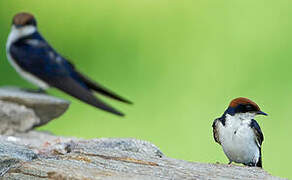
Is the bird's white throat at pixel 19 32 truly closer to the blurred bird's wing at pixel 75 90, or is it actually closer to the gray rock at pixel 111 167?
the blurred bird's wing at pixel 75 90

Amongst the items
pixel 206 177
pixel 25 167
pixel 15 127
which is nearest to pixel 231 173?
pixel 206 177

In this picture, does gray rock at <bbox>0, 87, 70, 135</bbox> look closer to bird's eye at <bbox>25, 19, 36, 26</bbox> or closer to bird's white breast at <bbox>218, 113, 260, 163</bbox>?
bird's eye at <bbox>25, 19, 36, 26</bbox>

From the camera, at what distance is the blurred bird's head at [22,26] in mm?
5340

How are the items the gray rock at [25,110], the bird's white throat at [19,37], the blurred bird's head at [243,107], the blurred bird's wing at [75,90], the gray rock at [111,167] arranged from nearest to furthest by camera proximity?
the gray rock at [111,167] < the blurred bird's head at [243,107] < the gray rock at [25,110] < the blurred bird's wing at [75,90] < the bird's white throat at [19,37]

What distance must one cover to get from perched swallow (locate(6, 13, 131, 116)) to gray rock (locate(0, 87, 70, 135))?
0.69 metres

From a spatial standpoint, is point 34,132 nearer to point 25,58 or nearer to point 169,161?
point 25,58

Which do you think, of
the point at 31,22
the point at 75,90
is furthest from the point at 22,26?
the point at 75,90

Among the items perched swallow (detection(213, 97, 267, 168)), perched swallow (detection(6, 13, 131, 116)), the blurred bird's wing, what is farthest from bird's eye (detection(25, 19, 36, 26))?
perched swallow (detection(213, 97, 267, 168))

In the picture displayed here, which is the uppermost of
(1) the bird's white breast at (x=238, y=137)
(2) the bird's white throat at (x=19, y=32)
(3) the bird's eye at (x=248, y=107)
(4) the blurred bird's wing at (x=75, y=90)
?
(2) the bird's white throat at (x=19, y=32)

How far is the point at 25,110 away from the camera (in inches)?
165

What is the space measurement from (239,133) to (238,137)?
0.06 ft

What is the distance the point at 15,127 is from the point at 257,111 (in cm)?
183

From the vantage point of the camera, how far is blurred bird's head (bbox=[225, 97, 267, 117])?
271cm

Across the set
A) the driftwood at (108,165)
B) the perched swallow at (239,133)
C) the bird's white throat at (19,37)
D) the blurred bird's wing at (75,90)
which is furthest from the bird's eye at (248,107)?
the bird's white throat at (19,37)
